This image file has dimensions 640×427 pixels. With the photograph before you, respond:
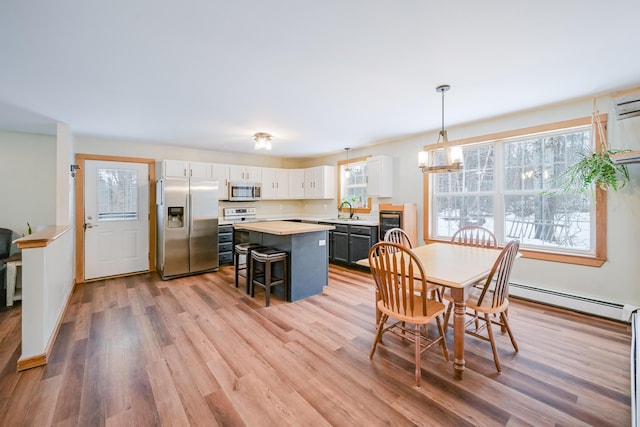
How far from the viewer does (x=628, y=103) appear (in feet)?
6.78

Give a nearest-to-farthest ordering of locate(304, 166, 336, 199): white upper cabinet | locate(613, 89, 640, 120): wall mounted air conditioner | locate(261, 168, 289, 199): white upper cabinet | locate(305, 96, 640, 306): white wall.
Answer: locate(613, 89, 640, 120): wall mounted air conditioner
locate(305, 96, 640, 306): white wall
locate(304, 166, 336, 199): white upper cabinet
locate(261, 168, 289, 199): white upper cabinet

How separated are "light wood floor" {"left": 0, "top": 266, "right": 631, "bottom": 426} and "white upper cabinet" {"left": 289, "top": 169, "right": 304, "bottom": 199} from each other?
3.71 metres

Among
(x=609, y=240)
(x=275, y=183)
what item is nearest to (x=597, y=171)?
(x=609, y=240)

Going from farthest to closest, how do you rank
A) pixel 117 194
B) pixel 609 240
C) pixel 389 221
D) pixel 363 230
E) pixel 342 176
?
pixel 342 176
pixel 363 230
pixel 117 194
pixel 389 221
pixel 609 240

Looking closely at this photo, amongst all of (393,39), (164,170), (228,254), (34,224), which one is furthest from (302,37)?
(34,224)

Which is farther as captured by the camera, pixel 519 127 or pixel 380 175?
pixel 380 175

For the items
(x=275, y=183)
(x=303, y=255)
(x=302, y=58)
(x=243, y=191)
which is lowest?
(x=303, y=255)

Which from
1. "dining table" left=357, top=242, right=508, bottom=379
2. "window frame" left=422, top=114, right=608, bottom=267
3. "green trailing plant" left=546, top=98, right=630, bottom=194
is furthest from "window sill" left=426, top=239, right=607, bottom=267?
"dining table" left=357, top=242, right=508, bottom=379

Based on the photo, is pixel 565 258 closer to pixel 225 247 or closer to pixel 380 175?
Result: pixel 380 175

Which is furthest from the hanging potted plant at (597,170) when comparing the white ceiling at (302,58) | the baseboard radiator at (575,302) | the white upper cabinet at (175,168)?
the white upper cabinet at (175,168)

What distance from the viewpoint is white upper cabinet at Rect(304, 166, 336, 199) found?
19.7ft

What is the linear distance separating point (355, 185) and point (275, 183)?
1.85 meters

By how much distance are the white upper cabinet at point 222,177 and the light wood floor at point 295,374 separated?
2.80 metres

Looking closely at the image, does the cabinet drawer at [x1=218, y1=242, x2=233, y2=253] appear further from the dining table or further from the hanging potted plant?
the hanging potted plant
